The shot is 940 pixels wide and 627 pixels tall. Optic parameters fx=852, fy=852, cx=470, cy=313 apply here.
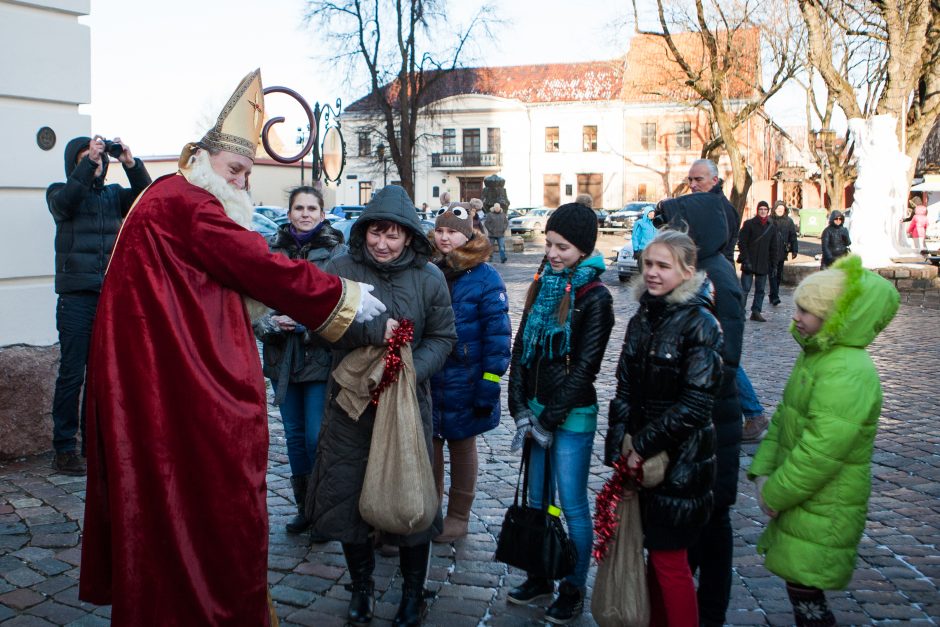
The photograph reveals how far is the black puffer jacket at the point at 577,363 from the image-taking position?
12.0ft

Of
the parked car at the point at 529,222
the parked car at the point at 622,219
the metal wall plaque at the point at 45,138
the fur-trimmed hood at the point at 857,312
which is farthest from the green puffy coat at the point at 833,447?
the parked car at the point at 622,219

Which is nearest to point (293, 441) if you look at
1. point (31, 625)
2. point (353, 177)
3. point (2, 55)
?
point (31, 625)

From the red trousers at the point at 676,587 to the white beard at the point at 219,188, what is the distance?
185 cm

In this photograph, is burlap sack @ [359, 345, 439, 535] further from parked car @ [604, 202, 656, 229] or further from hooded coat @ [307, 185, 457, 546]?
parked car @ [604, 202, 656, 229]

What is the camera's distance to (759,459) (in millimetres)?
3461

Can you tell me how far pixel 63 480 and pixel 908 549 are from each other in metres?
5.03

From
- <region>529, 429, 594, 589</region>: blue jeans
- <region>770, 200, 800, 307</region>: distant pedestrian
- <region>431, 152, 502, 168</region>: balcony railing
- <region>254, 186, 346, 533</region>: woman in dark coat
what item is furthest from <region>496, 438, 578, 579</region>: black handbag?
<region>431, 152, 502, 168</region>: balcony railing

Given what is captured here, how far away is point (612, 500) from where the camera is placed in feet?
10.9

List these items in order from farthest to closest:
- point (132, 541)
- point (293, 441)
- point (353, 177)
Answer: point (353, 177) → point (293, 441) → point (132, 541)

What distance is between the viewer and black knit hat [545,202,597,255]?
3809 millimetres

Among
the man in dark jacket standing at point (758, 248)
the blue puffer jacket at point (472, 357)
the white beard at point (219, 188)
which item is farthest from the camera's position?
the man in dark jacket standing at point (758, 248)

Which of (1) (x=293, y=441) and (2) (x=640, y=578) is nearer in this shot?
(2) (x=640, y=578)

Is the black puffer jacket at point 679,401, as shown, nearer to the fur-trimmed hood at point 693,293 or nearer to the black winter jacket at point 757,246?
the fur-trimmed hood at point 693,293

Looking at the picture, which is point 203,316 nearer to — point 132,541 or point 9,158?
point 132,541
